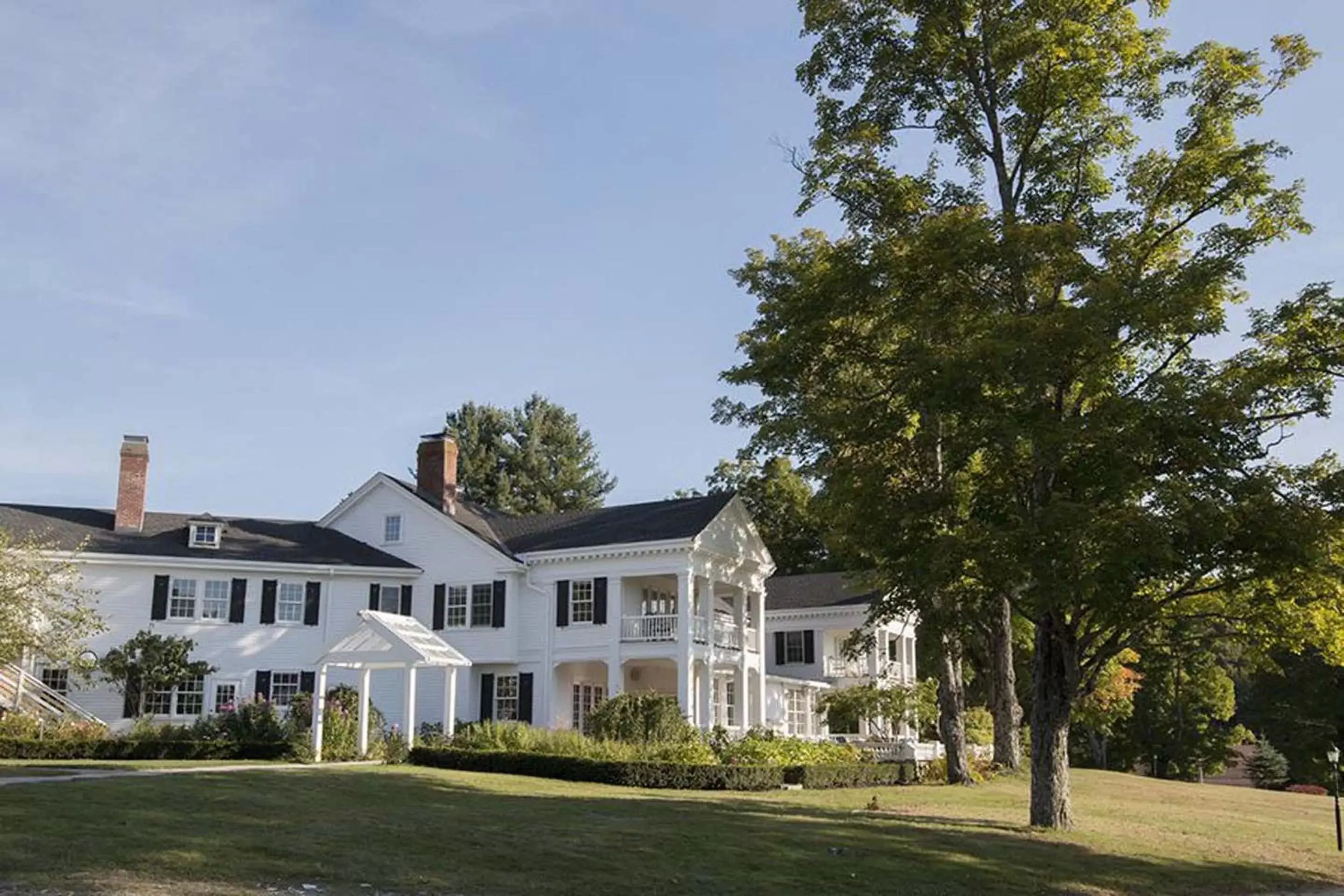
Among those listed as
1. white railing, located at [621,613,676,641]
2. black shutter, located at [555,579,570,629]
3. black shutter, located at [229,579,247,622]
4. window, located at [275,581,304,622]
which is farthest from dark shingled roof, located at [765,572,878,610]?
black shutter, located at [229,579,247,622]

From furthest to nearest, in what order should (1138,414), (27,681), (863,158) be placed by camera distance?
(27,681), (863,158), (1138,414)

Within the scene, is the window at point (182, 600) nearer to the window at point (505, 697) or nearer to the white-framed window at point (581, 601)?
the window at point (505, 697)

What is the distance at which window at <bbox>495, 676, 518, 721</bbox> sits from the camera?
37.8m

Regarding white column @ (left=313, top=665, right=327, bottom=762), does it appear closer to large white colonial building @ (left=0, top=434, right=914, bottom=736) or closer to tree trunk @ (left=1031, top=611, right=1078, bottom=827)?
large white colonial building @ (left=0, top=434, right=914, bottom=736)

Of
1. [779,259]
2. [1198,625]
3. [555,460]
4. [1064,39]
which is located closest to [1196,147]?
[1064,39]

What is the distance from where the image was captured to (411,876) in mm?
12023

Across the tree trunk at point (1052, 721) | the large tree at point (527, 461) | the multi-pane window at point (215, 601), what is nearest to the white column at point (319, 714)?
the multi-pane window at point (215, 601)

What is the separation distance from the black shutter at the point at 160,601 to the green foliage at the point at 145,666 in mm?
1187

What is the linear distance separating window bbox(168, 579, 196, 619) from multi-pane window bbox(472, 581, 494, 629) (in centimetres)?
827

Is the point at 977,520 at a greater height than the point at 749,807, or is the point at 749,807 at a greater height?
the point at 977,520

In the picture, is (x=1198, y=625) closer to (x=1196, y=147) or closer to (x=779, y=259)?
(x=1196, y=147)

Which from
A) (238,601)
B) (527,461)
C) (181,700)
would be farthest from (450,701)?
(527,461)

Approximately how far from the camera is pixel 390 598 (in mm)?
39250

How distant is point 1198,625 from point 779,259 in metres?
14.5
